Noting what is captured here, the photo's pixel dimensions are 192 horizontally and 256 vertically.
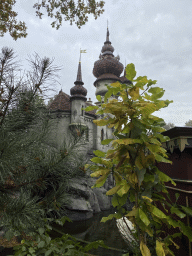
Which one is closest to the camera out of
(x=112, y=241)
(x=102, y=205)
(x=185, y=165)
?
(x=185, y=165)

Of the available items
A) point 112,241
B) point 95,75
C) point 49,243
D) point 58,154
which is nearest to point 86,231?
point 112,241

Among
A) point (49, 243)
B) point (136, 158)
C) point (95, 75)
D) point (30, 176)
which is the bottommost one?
point (49, 243)

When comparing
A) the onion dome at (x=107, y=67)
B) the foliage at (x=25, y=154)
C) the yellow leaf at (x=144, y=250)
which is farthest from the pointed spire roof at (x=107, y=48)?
the yellow leaf at (x=144, y=250)

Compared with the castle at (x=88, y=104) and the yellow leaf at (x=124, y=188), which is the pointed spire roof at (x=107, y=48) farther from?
the yellow leaf at (x=124, y=188)

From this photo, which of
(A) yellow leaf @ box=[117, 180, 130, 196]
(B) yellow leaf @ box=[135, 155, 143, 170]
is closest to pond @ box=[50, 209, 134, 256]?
(A) yellow leaf @ box=[117, 180, 130, 196]

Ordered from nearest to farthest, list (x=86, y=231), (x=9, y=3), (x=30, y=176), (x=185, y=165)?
1. (x=30, y=176)
2. (x=185, y=165)
3. (x=9, y=3)
4. (x=86, y=231)

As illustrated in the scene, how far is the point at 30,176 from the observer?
1848mm

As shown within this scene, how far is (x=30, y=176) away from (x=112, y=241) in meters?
6.37

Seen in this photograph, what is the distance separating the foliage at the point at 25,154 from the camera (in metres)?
1.37

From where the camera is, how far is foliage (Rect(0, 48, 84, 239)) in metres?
1.37

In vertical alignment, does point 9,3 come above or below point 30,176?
above

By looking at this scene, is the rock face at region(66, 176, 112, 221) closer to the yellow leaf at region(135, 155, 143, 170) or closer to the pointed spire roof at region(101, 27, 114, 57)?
the yellow leaf at region(135, 155, 143, 170)

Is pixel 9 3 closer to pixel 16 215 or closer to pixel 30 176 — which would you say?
pixel 30 176

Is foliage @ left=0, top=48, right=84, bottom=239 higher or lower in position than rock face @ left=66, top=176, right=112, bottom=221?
higher
